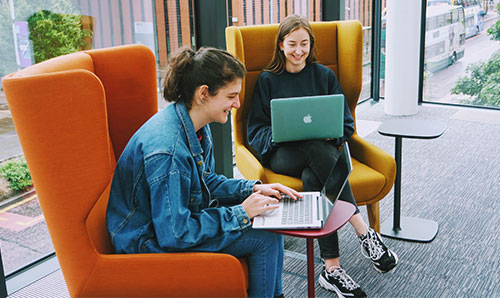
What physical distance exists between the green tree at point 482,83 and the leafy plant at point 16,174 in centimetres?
443

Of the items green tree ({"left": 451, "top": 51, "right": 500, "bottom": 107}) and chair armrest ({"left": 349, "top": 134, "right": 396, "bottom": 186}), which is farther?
green tree ({"left": 451, "top": 51, "right": 500, "bottom": 107})

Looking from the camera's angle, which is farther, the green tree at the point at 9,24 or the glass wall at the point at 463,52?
the glass wall at the point at 463,52

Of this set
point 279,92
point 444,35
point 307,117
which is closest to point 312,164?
point 307,117

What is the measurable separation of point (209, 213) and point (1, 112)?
1161 mm

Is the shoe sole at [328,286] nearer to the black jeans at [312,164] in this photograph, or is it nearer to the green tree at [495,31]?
the black jeans at [312,164]

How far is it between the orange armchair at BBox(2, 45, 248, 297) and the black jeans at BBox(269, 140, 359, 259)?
2.41 feet

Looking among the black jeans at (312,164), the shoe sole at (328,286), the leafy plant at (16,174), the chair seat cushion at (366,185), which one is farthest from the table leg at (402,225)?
the leafy plant at (16,174)

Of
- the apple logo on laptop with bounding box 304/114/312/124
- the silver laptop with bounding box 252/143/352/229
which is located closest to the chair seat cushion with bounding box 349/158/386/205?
the apple logo on laptop with bounding box 304/114/312/124

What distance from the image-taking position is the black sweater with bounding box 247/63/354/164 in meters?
2.51

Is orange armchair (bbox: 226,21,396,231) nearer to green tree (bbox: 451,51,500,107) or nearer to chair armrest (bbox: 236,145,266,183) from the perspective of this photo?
chair armrest (bbox: 236,145,266,183)

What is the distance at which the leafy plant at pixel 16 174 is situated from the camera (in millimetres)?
2254

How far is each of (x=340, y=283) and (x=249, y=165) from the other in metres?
0.66

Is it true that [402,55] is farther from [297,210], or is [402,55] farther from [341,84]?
[297,210]

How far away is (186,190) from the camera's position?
1488mm
